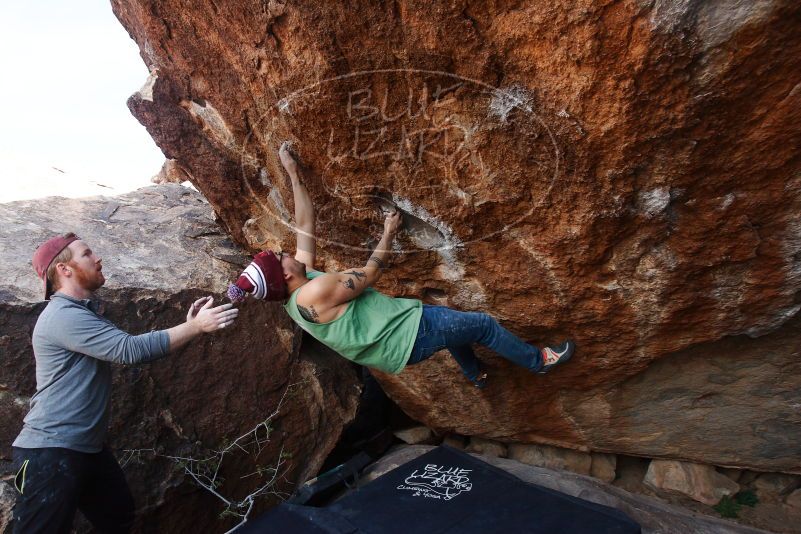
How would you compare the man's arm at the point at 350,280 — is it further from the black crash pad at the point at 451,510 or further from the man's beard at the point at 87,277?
the black crash pad at the point at 451,510

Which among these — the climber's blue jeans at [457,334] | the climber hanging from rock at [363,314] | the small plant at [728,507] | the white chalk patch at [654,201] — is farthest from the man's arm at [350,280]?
the small plant at [728,507]

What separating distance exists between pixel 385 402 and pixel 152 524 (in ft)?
6.93

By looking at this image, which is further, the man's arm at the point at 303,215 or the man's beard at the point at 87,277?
the man's arm at the point at 303,215

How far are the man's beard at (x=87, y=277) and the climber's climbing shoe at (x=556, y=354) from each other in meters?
2.27

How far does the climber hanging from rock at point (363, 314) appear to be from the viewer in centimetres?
235

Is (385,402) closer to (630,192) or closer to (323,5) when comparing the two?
(630,192)

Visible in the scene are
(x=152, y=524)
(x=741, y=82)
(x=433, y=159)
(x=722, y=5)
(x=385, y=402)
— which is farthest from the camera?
(x=385, y=402)

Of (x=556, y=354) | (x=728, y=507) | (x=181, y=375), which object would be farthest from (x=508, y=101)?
(x=728, y=507)

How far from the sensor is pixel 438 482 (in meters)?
3.18

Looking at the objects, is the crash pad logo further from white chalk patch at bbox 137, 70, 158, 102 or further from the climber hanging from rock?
white chalk patch at bbox 137, 70, 158, 102

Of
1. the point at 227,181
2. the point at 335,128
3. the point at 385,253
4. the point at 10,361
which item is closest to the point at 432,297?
the point at 385,253

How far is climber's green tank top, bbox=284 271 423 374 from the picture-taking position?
95.4 inches

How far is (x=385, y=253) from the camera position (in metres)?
2.65

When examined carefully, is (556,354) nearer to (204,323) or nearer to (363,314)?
(363,314)
